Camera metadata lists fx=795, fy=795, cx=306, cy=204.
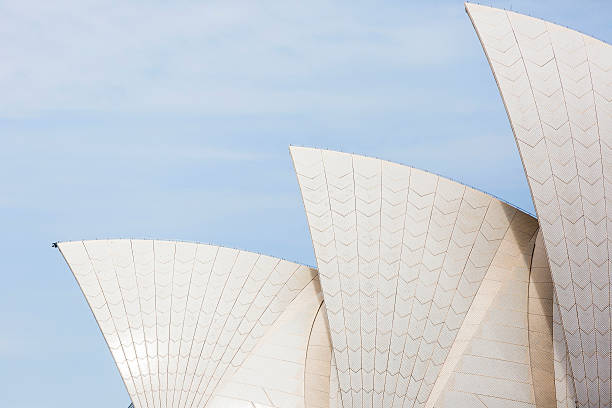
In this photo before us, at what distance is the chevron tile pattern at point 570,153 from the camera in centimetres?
2739

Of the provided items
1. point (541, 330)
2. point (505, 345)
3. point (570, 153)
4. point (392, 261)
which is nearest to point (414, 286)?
point (392, 261)

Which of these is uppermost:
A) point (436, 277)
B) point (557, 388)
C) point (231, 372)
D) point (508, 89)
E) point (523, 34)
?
point (523, 34)

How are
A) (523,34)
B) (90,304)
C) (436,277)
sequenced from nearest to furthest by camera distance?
(523,34) < (436,277) < (90,304)

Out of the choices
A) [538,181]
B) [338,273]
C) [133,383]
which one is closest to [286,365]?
[338,273]

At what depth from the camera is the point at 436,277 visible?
31.2 m

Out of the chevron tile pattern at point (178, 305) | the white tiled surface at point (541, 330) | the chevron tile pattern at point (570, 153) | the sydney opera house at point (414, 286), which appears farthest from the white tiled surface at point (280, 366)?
the chevron tile pattern at point (570, 153)

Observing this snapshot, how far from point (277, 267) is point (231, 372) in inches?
235

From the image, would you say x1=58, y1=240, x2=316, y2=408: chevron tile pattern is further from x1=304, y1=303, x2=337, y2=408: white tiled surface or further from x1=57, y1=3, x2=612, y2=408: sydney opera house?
x1=304, y1=303, x2=337, y2=408: white tiled surface

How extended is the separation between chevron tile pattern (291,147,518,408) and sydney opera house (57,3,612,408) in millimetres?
57

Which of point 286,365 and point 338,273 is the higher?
point 338,273

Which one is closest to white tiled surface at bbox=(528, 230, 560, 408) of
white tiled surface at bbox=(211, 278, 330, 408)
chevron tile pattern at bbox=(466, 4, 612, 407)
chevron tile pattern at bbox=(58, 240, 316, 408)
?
chevron tile pattern at bbox=(466, 4, 612, 407)

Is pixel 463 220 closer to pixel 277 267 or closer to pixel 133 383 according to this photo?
pixel 277 267

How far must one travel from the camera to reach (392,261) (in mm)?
31906

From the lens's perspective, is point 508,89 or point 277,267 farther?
point 277,267
